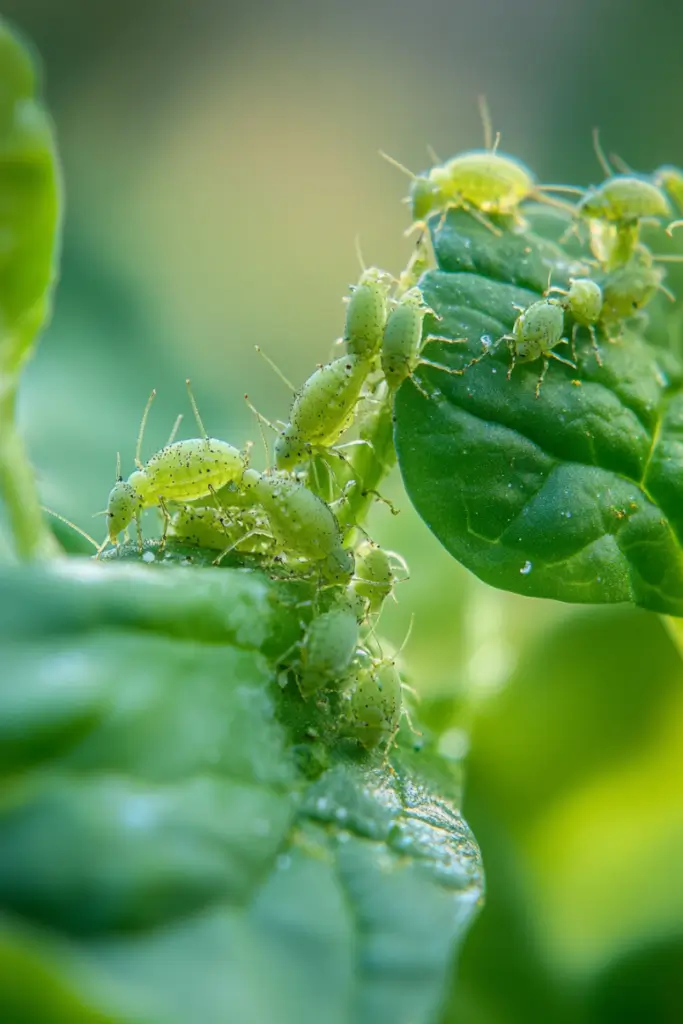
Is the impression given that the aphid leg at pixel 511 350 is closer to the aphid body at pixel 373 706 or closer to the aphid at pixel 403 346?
the aphid at pixel 403 346

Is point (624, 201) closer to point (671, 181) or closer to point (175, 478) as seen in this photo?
point (671, 181)

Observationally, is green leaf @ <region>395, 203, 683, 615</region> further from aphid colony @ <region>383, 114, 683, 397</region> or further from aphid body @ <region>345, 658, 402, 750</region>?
aphid body @ <region>345, 658, 402, 750</region>

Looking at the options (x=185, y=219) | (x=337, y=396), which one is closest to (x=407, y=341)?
(x=337, y=396)

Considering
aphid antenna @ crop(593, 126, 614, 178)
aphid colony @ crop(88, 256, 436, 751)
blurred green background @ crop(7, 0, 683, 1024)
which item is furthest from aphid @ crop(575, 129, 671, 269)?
blurred green background @ crop(7, 0, 683, 1024)

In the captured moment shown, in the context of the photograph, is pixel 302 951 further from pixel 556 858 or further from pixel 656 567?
pixel 556 858

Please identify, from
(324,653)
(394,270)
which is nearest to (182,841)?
(324,653)

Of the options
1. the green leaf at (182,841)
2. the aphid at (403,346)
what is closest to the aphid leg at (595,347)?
the aphid at (403,346)
